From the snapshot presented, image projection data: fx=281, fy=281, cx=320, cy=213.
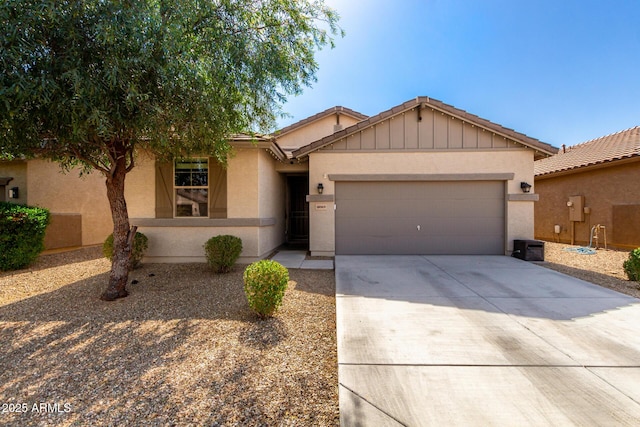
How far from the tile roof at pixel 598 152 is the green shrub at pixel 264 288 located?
1317 centimetres

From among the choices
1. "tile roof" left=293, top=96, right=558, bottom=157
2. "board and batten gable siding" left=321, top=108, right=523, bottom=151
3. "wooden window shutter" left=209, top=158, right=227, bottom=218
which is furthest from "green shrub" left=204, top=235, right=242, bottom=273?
"board and batten gable siding" left=321, top=108, right=523, bottom=151

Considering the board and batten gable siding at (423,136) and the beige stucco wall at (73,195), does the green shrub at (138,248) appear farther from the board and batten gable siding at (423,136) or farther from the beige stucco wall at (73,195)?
the beige stucco wall at (73,195)

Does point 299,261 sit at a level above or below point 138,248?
below

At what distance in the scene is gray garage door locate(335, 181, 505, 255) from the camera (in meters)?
9.02

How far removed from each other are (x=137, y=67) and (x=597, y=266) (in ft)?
38.7

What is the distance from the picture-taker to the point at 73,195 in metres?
11.6

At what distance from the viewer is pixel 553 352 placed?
10.5 feet

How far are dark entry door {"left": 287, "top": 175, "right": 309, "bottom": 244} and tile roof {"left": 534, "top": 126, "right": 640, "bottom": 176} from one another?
454 inches

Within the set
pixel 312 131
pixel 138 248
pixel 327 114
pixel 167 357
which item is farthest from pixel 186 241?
pixel 327 114

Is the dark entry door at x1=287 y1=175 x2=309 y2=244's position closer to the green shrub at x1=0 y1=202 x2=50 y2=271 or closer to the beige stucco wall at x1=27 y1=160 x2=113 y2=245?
the beige stucco wall at x1=27 y1=160 x2=113 y2=245

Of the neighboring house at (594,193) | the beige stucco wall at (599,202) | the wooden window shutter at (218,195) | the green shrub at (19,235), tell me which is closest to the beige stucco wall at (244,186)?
the wooden window shutter at (218,195)

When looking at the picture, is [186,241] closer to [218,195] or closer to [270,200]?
[218,195]

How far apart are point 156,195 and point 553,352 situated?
29.6 feet

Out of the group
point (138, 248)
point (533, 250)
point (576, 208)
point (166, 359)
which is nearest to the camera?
point (166, 359)
